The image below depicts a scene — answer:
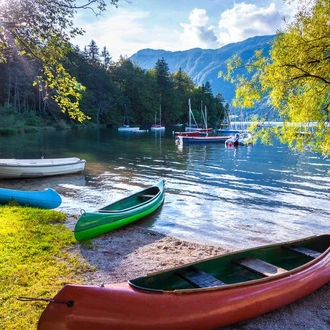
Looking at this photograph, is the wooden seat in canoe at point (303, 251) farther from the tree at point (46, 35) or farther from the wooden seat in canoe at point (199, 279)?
the tree at point (46, 35)

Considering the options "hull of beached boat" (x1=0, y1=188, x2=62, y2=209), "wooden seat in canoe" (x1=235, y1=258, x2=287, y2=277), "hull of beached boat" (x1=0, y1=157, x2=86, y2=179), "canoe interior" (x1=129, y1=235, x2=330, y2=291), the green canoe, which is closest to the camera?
"canoe interior" (x1=129, y1=235, x2=330, y2=291)

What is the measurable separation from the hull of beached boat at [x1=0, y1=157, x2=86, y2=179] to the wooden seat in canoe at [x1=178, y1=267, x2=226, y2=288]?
15323 millimetres

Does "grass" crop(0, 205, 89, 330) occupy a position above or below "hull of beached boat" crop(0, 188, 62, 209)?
below

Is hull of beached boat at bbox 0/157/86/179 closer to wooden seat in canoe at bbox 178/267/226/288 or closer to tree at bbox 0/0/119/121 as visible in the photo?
tree at bbox 0/0/119/121

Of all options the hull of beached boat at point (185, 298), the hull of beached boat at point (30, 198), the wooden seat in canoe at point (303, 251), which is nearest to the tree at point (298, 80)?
the wooden seat in canoe at point (303, 251)

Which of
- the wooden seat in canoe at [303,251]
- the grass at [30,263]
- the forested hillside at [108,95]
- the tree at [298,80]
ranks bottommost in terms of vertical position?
the grass at [30,263]

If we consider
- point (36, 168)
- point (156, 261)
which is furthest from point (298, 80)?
point (36, 168)

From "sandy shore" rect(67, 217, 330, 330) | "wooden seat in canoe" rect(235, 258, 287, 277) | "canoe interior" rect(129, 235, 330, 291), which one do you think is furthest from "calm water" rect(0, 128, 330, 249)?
"wooden seat in canoe" rect(235, 258, 287, 277)

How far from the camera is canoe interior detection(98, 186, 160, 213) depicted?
37.6ft

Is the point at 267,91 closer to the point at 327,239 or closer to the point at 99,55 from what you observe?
the point at 327,239

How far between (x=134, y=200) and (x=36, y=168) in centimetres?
892

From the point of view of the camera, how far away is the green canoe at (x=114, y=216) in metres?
8.56

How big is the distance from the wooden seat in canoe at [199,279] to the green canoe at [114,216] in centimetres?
394

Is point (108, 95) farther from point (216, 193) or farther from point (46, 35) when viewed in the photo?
point (46, 35)
